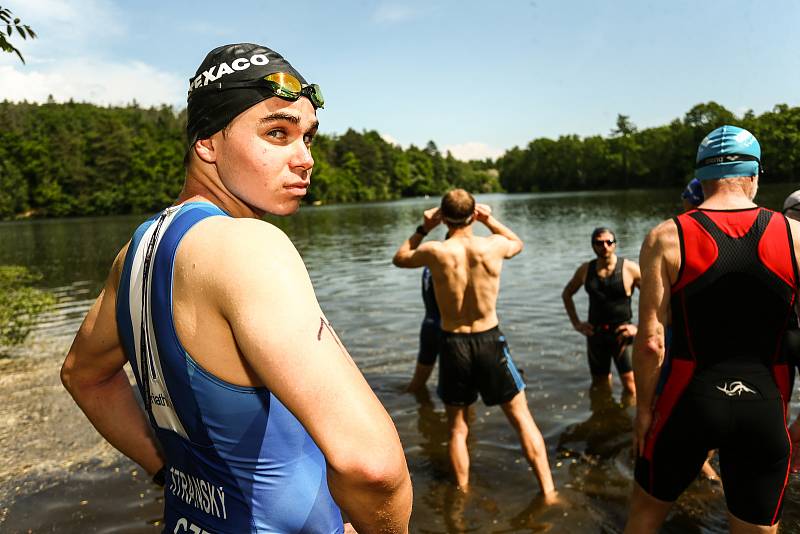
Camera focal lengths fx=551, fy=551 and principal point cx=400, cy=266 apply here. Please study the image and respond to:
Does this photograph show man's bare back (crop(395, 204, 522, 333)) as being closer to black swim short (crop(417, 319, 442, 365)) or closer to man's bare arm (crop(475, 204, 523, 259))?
man's bare arm (crop(475, 204, 523, 259))

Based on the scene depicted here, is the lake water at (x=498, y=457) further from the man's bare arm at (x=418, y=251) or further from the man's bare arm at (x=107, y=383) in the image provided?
the man's bare arm at (x=107, y=383)

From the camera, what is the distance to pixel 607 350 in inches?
293

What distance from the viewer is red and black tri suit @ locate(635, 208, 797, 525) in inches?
110

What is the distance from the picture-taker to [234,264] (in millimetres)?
1119

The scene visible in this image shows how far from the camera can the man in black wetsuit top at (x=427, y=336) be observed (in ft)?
24.2

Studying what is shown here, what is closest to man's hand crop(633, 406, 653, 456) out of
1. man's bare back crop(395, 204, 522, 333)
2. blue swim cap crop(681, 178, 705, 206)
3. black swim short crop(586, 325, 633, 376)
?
man's bare back crop(395, 204, 522, 333)

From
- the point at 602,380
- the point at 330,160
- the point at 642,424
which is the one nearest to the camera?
the point at 642,424

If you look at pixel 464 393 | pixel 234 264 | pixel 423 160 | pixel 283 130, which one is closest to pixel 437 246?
pixel 464 393

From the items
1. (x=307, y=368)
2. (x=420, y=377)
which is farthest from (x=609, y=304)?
(x=307, y=368)

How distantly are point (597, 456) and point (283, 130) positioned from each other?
5506 millimetres

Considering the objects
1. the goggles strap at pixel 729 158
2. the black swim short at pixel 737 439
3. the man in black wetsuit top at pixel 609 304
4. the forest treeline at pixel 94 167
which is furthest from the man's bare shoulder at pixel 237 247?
the forest treeline at pixel 94 167

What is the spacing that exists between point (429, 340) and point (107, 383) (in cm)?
596

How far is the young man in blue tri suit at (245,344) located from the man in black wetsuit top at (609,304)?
6308mm

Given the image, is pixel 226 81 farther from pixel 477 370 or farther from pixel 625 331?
pixel 625 331
